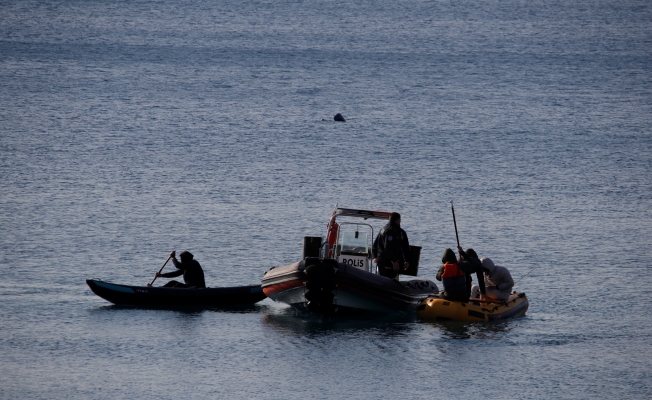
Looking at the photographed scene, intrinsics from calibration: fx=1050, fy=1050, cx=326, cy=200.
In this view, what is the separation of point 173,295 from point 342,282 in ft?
10.8

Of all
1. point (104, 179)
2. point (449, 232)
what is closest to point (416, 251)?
point (449, 232)

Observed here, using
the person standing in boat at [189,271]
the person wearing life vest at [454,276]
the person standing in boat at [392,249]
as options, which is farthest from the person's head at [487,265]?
the person standing in boat at [189,271]

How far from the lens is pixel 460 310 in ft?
58.6

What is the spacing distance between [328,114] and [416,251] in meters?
32.8

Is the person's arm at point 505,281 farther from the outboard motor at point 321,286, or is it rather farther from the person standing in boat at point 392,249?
the outboard motor at point 321,286

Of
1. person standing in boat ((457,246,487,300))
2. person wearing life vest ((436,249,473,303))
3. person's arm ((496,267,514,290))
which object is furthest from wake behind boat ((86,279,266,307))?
person's arm ((496,267,514,290))

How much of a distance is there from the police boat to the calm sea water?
15.4 inches

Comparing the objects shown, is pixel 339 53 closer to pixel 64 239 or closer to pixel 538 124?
pixel 538 124

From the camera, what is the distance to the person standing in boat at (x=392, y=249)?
17938mm

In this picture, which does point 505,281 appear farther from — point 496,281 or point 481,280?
point 481,280

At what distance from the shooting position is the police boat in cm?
1745

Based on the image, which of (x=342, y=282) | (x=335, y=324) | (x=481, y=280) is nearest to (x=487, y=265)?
(x=481, y=280)

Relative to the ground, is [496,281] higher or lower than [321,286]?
higher

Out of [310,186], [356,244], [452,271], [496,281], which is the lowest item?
[496,281]
